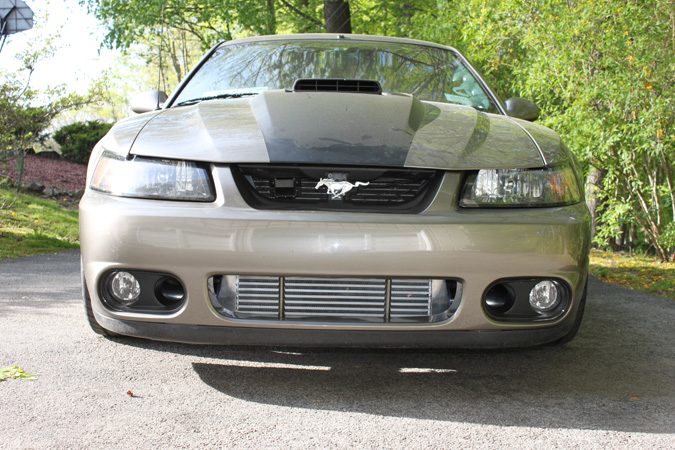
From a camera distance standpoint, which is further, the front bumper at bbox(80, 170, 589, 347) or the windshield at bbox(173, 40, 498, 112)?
the windshield at bbox(173, 40, 498, 112)

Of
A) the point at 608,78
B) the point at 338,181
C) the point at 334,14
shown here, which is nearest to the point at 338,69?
the point at 338,181

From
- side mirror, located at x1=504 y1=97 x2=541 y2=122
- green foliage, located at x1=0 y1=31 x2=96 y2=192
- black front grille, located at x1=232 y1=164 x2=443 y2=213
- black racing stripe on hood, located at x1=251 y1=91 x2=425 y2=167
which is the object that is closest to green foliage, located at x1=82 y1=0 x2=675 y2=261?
green foliage, located at x1=0 y1=31 x2=96 y2=192

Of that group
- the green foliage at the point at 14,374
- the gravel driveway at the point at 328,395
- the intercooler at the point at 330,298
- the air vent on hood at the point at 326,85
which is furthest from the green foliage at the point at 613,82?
the green foliage at the point at 14,374

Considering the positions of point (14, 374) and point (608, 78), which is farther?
point (608, 78)

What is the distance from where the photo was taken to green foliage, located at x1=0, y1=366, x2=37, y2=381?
2733 mm

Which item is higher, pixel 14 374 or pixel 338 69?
pixel 338 69

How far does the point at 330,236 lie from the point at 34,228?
7.03 meters

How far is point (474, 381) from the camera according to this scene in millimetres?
2805

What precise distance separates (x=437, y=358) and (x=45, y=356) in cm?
178

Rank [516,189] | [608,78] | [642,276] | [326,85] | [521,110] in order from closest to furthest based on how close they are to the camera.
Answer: [516,189] < [326,85] < [521,110] < [608,78] < [642,276]

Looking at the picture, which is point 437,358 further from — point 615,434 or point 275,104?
point 275,104

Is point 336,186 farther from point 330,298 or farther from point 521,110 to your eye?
point 521,110

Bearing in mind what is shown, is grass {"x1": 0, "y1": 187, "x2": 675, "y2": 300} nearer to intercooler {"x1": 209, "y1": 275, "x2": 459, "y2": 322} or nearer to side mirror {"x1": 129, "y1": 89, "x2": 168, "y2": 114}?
side mirror {"x1": 129, "y1": 89, "x2": 168, "y2": 114}

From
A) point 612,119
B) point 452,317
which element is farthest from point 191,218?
point 612,119
